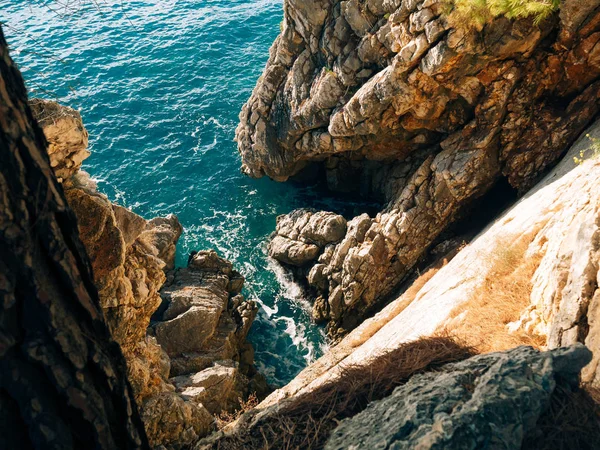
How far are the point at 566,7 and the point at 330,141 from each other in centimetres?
1400

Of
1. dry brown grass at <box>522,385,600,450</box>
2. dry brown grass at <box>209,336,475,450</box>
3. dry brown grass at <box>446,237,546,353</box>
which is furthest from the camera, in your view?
dry brown grass at <box>446,237,546,353</box>

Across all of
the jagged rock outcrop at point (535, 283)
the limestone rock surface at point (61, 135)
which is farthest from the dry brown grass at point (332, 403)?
the limestone rock surface at point (61, 135)

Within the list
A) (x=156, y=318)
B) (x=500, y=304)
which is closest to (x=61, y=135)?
(x=500, y=304)

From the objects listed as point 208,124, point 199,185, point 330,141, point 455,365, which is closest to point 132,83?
point 208,124

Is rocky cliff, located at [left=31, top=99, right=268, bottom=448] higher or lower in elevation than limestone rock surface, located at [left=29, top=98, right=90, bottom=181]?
lower

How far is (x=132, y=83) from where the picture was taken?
1719 inches

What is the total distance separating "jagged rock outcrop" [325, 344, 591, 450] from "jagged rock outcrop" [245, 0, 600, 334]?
16951 mm

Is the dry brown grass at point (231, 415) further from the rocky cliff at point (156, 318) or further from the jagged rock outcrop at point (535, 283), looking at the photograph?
the jagged rock outcrop at point (535, 283)

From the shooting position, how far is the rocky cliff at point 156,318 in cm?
1096

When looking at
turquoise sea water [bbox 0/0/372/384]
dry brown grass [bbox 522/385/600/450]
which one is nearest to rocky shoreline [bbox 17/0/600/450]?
dry brown grass [bbox 522/385/600/450]

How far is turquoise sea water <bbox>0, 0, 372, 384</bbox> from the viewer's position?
1189 inches

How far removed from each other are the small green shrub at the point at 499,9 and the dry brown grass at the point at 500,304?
32.3 feet

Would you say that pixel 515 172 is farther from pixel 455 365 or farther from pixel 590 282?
pixel 455 365

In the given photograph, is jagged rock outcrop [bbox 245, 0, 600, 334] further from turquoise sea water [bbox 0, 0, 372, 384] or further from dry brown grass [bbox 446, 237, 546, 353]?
dry brown grass [bbox 446, 237, 546, 353]
